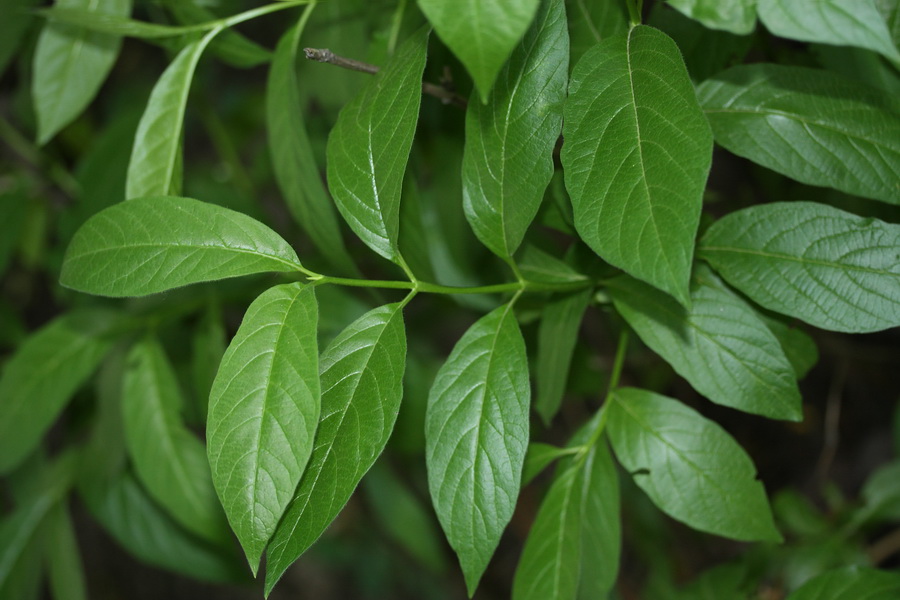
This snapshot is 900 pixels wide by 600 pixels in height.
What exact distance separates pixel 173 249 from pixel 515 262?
33cm

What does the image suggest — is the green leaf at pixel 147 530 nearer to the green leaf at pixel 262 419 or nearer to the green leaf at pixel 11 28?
the green leaf at pixel 11 28

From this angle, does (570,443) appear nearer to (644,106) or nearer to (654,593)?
(644,106)

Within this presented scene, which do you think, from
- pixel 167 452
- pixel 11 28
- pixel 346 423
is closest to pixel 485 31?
pixel 346 423

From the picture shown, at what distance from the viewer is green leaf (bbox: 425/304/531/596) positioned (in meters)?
0.62

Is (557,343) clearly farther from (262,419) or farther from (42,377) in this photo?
(42,377)

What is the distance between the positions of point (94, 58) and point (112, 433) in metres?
0.61

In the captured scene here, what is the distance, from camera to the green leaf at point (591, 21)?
72cm

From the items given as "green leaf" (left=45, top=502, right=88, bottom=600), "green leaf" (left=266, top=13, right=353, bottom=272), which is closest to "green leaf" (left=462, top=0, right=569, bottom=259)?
"green leaf" (left=266, top=13, right=353, bottom=272)

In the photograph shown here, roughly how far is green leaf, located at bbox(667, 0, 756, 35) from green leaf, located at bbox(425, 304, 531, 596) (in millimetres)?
291

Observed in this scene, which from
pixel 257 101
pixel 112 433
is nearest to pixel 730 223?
pixel 112 433

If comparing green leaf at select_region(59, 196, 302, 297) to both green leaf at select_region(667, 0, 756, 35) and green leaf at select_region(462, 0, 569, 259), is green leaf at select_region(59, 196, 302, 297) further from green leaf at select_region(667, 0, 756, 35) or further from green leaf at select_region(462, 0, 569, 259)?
green leaf at select_region(667, 0, 756, 35)

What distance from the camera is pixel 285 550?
578 millimetres

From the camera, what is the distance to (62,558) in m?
1.44

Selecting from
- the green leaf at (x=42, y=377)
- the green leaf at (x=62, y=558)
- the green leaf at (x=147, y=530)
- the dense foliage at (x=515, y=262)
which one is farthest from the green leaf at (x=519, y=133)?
the green leaf at (x=62, y=558)
